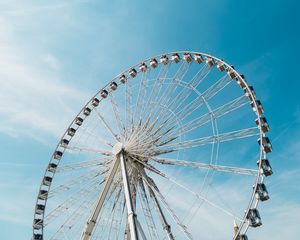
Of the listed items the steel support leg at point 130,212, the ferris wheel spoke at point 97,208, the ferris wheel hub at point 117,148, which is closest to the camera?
the steel support leg at point 130,212

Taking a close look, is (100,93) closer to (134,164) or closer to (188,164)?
(134,164)

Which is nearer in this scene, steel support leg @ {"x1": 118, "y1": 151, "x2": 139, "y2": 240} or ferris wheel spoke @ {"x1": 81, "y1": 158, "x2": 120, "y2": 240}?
steel support leg @ {"x1": 118, "y1": 151, "x2": 139, "y2": 240}

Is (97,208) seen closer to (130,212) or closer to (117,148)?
(117,148)

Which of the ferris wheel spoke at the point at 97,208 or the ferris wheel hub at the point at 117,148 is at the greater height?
the ferris wheel hub at the point at 117,148

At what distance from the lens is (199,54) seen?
26453mm

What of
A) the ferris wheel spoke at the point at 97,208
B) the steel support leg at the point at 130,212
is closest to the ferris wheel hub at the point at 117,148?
the steel support leg at the point at 130,212

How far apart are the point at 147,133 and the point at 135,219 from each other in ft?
24.5

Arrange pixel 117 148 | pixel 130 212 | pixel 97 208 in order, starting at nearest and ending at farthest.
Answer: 1. pixel 130 212
2. pixel 97 208
3. pixel 117 148

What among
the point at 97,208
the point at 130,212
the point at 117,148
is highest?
the point at 117,148

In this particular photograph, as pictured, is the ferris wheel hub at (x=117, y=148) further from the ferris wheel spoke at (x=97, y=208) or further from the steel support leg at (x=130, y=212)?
the ferris wheel spoke at (x=97, y=208)

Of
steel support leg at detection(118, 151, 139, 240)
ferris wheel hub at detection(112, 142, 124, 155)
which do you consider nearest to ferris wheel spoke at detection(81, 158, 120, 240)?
steel support leg at detection(118, 151, 139, 240)

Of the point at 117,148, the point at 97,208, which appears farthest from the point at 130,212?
the point at 117,148

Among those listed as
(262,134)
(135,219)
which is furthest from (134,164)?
(262,134)

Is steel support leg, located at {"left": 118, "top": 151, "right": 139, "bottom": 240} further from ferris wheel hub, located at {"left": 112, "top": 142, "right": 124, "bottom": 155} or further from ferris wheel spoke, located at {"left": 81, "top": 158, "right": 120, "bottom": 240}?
ferris wheel spoke, located at {"left": 81, "top": 158, "right": 120, "bottom": 240}
